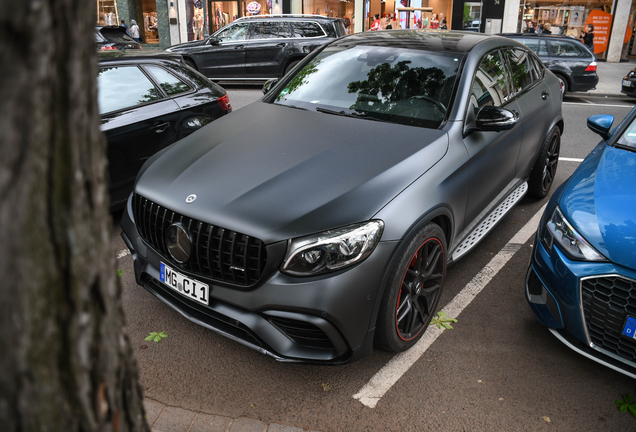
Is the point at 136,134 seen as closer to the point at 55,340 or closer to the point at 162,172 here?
the point at 162,172

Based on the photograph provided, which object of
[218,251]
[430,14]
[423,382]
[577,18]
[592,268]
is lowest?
[423,382]

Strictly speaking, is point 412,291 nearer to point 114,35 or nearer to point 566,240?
point 566,240

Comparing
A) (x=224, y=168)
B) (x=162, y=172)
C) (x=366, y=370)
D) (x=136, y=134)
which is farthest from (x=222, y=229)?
(x=136, y=134)

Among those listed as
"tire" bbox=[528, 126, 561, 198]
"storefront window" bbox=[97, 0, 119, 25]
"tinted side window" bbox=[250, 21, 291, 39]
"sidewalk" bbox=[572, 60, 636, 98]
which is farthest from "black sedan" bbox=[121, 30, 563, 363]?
"storefront window" bbox=[97, 0, 119, 25]

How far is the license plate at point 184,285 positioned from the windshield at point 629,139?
297 centimetres

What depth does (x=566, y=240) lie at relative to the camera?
Result: 2.88m

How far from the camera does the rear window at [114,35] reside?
1135 cm

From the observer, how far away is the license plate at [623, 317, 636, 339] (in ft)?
8.39

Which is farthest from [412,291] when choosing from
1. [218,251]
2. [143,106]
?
[143,106]

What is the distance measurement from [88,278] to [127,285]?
10.1ft

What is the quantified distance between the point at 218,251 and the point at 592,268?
1963mm

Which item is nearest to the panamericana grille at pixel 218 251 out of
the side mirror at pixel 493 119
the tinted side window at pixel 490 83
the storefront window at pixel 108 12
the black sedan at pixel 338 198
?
the black sedan at pixel 338 198

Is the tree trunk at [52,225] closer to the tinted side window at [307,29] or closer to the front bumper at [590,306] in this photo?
the front bumper at [590,306]

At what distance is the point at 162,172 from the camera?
10.3 feet
